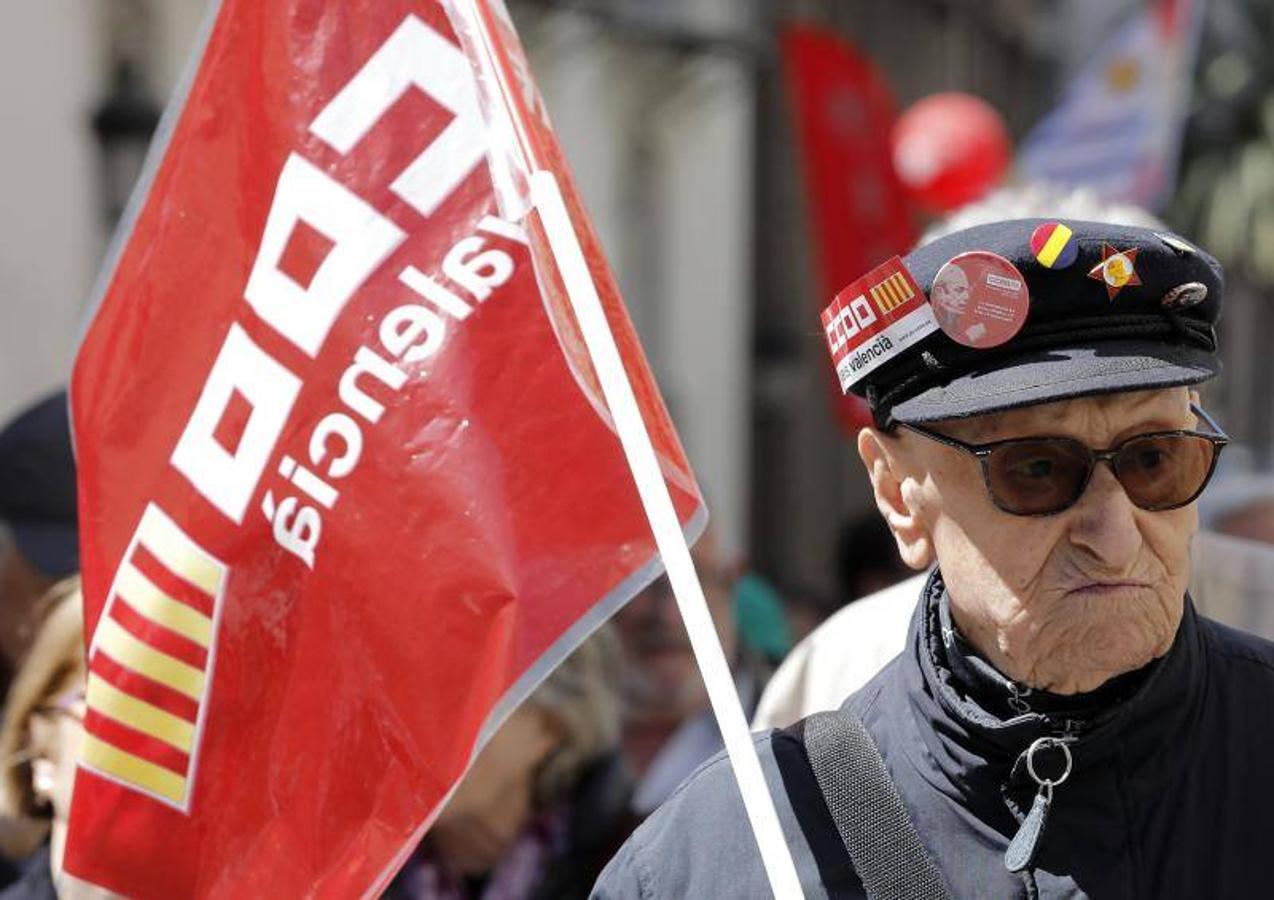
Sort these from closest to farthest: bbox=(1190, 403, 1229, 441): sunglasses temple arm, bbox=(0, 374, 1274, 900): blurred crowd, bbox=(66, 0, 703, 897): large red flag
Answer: bbox=(1190, 403, 1229, 441): sunglasses temple arm → bbox=(66, 0, 703, 897): large red flag → bbox=(0, 374, 1274, 900): blurred crowd

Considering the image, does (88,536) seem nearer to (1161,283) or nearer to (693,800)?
(693,800)

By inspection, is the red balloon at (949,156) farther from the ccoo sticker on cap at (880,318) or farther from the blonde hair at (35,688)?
the ccoo sticker on cap at (880,318)

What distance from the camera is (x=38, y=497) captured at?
3.45 meters

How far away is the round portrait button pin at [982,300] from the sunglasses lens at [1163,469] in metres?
0.14

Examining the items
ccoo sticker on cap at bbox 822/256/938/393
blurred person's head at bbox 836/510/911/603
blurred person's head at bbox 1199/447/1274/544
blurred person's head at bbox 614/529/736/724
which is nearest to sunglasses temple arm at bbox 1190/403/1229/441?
ccoo sticker on cap at bbox 822/256/938/393

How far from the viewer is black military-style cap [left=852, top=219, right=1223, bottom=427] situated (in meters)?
1.65

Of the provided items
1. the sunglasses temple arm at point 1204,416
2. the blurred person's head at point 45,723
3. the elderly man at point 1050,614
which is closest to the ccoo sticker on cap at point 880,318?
the elderly man at point 1050,614

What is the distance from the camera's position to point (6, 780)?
2773 millimetres

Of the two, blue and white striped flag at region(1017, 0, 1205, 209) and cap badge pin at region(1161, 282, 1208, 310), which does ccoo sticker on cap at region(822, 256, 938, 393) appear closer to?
cap badge pin at region(1161, 282, 1208, 310)

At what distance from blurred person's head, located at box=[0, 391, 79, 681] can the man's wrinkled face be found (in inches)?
83.0

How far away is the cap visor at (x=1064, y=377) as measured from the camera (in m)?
1.61

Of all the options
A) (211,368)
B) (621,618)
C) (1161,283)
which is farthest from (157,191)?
(621,618)

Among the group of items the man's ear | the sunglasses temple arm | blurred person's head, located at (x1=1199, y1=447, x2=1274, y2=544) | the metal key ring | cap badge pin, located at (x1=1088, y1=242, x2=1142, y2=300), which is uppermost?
cap badge pin, located at (x1=1088, y1=242, x2=1142, y2=300)

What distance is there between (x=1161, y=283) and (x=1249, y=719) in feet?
1.32
